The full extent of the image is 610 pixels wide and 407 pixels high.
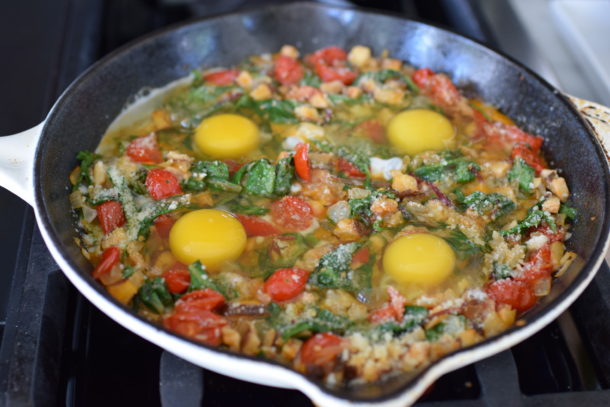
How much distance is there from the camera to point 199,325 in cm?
287

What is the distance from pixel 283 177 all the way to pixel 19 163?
58.7 inches

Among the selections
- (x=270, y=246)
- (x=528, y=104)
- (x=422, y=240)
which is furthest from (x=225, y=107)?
(x=528, y=104)

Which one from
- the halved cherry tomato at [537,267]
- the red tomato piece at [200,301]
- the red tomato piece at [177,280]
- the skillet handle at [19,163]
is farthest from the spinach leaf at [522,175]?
the skillet handle at [19,163]

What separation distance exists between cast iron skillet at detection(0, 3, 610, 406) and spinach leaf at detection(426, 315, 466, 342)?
32cm

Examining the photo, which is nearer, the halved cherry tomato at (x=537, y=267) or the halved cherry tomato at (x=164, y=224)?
the halved cherry tomato at (x=537, y=267)

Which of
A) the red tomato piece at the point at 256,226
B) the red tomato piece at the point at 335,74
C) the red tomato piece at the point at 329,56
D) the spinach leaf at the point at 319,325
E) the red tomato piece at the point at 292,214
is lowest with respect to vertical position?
the spinach leaf at the point at 319,325

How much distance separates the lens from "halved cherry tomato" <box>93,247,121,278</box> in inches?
125

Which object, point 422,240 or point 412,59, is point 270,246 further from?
point 412,59

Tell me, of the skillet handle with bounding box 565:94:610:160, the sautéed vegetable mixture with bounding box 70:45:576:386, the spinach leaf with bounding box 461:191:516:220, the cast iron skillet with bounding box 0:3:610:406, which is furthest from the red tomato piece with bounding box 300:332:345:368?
the skillet handle with bounding box 565:94:610:160

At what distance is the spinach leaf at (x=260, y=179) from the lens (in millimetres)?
3742

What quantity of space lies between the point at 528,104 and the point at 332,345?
2.37 m

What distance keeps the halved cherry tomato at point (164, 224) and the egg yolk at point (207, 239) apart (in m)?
0.05

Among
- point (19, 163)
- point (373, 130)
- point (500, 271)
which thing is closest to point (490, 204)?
point (500, 271)

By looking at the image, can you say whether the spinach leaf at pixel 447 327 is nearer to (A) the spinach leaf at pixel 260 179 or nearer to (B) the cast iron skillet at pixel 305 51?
(B) the cast iron skillet at pixel 305 51
